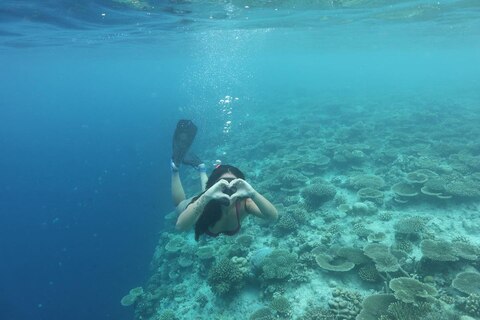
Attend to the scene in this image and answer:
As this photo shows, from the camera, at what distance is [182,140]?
9461mm

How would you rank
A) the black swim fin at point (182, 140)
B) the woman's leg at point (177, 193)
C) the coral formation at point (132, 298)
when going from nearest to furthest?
the woman's leg at point (177, 193), the black swim fin at point (182, 140), the coral formation at point (132, 298)

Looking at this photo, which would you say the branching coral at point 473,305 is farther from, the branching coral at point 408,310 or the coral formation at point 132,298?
the coral formation at point 132,298

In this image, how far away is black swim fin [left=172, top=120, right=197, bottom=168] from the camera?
30.5ft

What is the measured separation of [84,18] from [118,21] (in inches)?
102

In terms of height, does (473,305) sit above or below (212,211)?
below

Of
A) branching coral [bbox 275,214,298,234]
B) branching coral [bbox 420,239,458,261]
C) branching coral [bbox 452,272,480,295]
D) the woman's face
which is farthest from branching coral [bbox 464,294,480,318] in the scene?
the woman's face

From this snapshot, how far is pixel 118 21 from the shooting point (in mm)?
23703

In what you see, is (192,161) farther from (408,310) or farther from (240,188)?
(408,310)

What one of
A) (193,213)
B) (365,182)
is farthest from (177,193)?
(365,182)

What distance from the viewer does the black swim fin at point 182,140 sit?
930 cm

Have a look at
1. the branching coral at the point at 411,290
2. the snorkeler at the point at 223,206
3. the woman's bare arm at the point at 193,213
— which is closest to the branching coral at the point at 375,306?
the branching coral at the point at 411,290

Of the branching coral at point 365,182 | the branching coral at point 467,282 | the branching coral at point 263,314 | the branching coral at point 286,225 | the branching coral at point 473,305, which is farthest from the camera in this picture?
the branching coral at point 365,182

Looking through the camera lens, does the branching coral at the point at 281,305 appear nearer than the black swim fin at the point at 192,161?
Yes

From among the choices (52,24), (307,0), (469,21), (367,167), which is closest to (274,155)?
(367,167)
